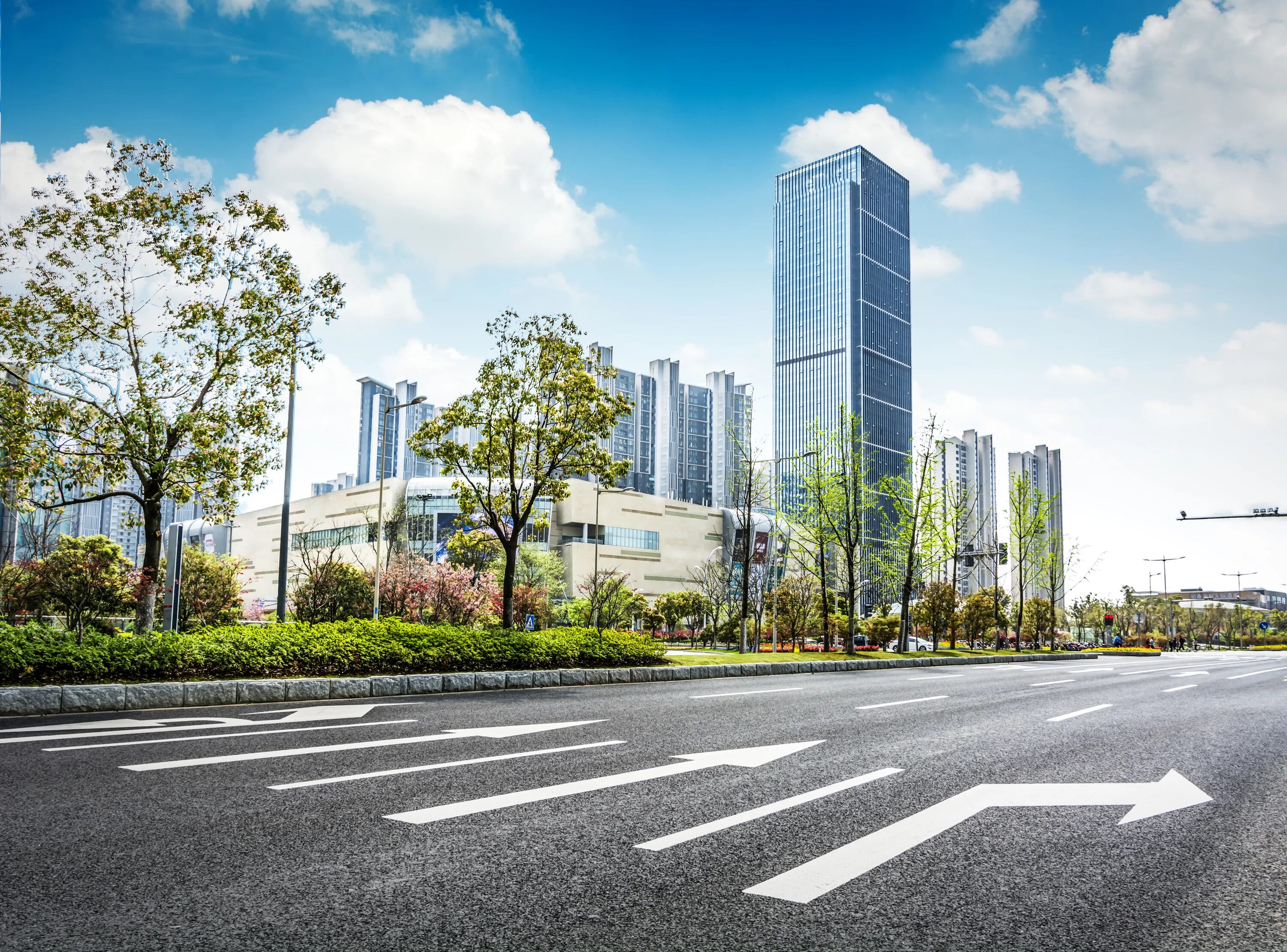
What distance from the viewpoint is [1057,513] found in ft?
604

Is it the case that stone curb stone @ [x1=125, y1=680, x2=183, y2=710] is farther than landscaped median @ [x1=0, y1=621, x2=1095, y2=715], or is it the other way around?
stone curb stone @ [x1=125, y1=680, x2=183, y2=710]

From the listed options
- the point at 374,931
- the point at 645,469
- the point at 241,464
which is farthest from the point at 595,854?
the point at 645,469

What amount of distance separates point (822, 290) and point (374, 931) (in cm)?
16440

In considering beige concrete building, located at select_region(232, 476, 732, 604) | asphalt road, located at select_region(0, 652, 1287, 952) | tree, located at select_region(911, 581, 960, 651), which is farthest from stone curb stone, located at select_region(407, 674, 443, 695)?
beige concrete building, located at select_region(232, 476, 732, 604)

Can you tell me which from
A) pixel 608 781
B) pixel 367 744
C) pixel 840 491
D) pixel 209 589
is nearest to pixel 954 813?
pixel 608 781

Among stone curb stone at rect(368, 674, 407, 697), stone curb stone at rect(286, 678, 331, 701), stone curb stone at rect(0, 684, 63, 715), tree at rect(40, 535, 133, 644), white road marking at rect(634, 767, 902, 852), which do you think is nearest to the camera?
white road marking at rect(634, 767, 902, 852)

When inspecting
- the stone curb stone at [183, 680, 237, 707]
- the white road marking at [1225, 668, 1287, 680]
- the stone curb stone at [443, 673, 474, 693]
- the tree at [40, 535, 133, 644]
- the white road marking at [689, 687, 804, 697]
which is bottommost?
the white road marking at [1225, 668, 1287, 680]

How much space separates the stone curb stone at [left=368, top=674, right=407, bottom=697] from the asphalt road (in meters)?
4.09

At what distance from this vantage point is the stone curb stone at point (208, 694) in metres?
11.7

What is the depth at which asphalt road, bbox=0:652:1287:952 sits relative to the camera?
3410 mm

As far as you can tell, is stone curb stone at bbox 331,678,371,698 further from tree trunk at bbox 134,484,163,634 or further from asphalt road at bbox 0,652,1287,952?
tree trunk at bbox 134,484,163,634

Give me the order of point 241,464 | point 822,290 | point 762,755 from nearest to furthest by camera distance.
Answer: point 762,755 < point 241,464 < point 822,290

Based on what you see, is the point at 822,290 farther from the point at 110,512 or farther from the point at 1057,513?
the point at 110,512

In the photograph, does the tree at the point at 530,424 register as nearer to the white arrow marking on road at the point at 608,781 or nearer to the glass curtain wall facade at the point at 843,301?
the white arrow marking on road at the point at 608,781
